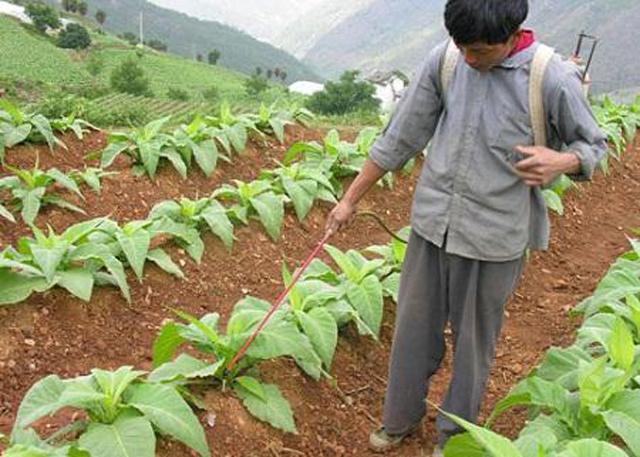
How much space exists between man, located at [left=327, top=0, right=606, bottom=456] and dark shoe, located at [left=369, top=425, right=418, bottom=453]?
8 centimetres

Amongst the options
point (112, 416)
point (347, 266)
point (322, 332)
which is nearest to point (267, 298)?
point (347, 266)

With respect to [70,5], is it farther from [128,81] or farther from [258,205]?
[258,205]

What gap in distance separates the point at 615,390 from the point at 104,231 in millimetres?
3034

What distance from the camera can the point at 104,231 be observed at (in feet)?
15.8

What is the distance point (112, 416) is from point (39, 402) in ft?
0.90

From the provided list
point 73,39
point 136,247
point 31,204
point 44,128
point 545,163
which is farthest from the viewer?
point 73,39

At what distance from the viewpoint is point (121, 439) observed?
9.43 ft

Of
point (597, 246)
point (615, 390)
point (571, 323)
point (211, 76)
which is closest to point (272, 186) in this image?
point (571, 323)

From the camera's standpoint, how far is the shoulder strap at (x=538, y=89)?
2809mm

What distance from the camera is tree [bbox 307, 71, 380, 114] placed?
138 ft

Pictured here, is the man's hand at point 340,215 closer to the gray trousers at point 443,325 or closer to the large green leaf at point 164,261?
the gray trousers at point 443,325

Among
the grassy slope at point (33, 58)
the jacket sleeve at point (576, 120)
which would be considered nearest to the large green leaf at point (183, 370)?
the jacket sleeve at point (576, 120)

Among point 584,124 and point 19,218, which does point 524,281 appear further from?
point 19,218

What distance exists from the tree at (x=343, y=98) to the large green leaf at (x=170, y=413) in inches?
1518
